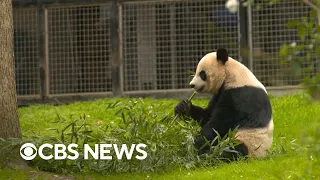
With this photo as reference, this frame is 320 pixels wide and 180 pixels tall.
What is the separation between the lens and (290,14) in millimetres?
13852

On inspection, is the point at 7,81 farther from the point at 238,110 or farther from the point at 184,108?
the point at 238,110

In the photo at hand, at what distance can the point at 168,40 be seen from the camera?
14.1 m

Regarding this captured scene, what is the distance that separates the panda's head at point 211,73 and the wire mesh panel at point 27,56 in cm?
753

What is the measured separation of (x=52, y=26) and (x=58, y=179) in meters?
8.23

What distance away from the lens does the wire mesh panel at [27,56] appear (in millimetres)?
14516

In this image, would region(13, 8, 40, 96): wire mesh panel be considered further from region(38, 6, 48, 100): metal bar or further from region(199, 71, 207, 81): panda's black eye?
region(199, 71, 207, 81): panda's black eye

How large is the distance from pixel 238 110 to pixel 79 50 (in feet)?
25.9

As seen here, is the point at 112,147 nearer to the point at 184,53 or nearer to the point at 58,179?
the point at 58,179

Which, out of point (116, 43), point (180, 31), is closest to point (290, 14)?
point (180, 31)

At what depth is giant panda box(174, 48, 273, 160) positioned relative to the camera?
7.12 m

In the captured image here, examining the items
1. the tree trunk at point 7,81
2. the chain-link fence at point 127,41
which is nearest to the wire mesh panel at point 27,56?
the chain-link fence at point 127,41

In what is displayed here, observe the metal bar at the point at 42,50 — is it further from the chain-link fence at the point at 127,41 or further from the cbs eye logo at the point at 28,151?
the cbs eye logo at the point at 28,151

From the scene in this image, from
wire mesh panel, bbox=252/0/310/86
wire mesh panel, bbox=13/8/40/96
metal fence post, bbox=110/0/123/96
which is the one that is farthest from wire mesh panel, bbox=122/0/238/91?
wire mesh panel, bbox=13/8/40/96

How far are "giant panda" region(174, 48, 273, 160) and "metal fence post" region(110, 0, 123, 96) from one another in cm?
658
